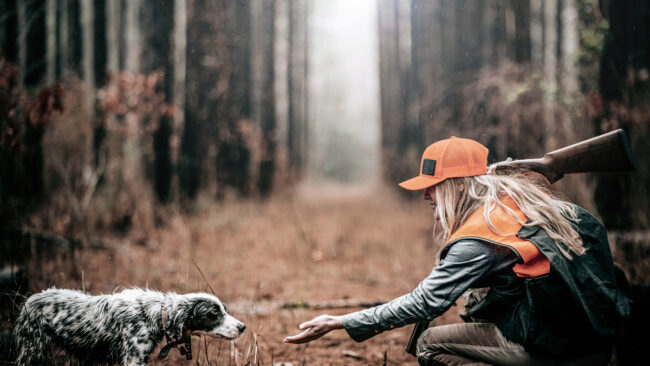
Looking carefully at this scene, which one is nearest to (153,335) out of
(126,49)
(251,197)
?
(251,197)

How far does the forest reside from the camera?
4.11m

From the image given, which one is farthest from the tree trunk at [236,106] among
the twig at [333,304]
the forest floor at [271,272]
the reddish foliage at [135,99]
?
the twig at [333,304]

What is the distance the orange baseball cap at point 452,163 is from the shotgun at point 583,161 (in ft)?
0.68

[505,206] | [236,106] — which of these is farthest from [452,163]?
[236,106]

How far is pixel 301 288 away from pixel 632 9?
5.50 metres

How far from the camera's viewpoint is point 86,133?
23.5 feet

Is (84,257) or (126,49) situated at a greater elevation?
(126,49)

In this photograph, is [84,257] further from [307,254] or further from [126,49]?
[126,49]

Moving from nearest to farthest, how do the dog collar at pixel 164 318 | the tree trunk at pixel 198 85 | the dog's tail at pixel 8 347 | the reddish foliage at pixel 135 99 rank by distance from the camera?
the dog collar at pixel 164 318 < the dog's tail at pixel 8 347 < the reddish foliage at pixel 135 99 < the tree trunk at pixel 198 85

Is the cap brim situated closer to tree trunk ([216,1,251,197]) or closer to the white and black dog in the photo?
the white and black dog

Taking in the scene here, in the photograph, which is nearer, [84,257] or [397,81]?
[84,257]

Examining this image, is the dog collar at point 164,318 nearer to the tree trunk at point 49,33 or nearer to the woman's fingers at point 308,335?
the woman's fingers at point 308,335

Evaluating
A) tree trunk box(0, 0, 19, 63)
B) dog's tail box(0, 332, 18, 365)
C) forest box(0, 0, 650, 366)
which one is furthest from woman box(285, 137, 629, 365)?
tree trunk box(0, 0, 19, 63)

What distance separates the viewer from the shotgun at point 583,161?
Result: 2219 mm
